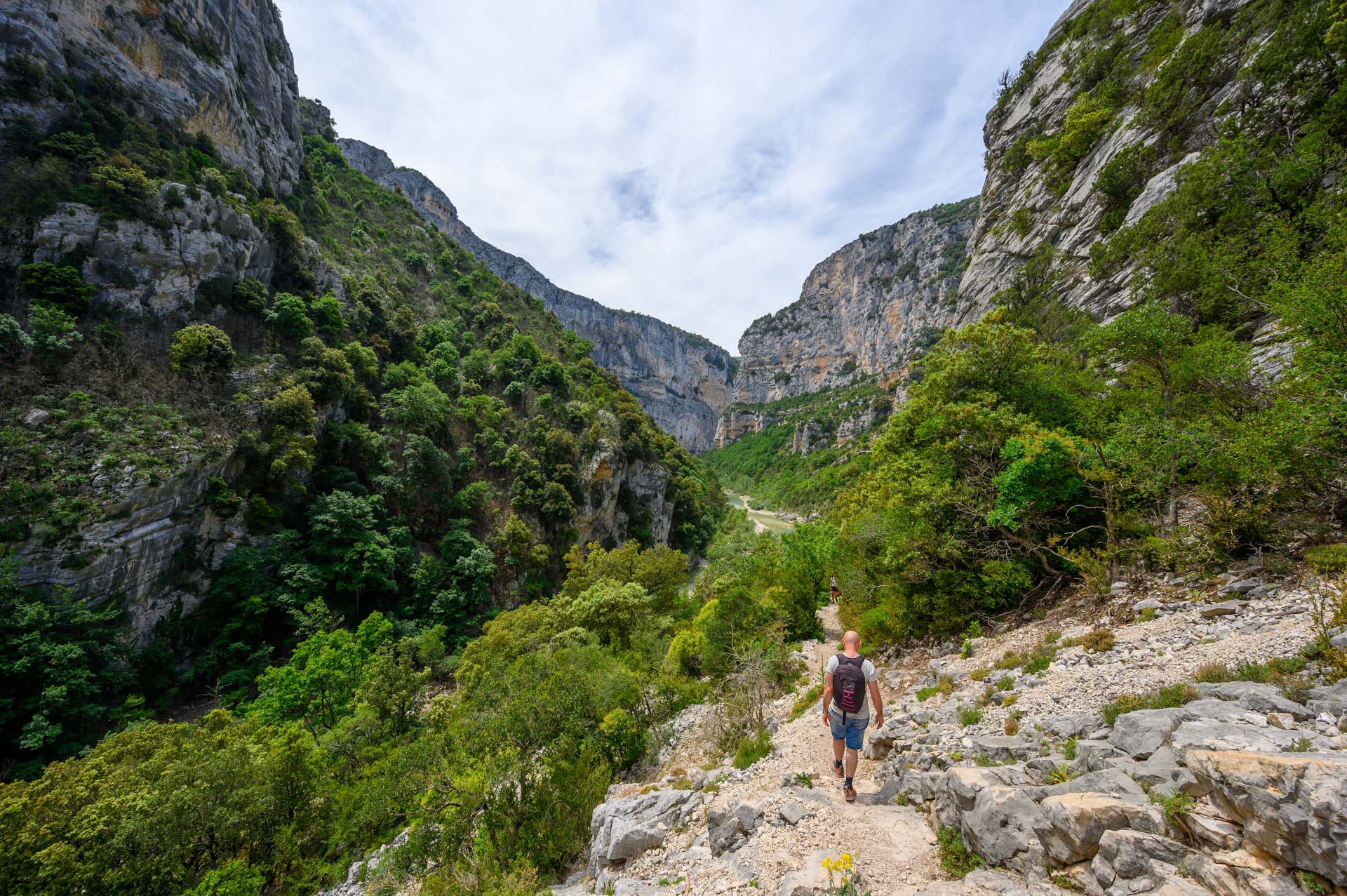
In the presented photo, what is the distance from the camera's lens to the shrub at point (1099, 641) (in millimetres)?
5988

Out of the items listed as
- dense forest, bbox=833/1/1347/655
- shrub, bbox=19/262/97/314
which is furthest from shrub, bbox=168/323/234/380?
dense forest, bbox=833/1/1347/655

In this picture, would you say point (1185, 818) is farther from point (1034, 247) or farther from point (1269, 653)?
point (1034, 247)

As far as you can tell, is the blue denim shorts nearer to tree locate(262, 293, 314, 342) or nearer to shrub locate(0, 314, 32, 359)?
shrub locate(0, 314, 32, 359)

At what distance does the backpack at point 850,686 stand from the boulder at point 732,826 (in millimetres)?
1671

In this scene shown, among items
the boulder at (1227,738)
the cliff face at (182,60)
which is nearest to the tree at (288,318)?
the cliff face at (182,60)

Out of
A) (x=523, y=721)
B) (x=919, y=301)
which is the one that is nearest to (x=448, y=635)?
(x=523, y=721)

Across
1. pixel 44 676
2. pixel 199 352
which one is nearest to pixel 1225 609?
pixel 44 676

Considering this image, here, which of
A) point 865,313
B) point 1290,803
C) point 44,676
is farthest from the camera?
point 865,313

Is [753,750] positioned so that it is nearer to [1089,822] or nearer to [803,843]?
[803,843]

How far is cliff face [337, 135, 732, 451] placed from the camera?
9038 cm

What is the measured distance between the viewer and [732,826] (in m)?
5.61

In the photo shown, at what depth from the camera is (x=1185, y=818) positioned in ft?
9.75

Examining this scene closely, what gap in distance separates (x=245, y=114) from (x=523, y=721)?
49.7 meters

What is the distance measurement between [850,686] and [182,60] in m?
49.7
